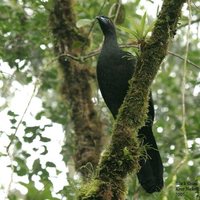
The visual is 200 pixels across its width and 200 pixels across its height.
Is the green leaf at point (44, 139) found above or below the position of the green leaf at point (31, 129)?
below

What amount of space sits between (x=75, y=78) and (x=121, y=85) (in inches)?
52.5

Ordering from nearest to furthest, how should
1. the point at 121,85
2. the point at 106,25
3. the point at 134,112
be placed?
the point at 134,112
the point at 121,85
the point at 106,25

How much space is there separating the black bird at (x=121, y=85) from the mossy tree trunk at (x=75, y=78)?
2.97ft

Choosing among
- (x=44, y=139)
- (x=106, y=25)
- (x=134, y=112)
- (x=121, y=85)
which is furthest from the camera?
(x=44, y=139)

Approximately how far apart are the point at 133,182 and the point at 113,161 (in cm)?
196

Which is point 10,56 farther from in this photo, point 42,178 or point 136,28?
point 136,28

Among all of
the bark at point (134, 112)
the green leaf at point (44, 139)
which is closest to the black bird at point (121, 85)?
the bark at point (134, 112)

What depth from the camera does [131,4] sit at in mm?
7457

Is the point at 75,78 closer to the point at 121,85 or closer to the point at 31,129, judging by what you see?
the point at 31,129

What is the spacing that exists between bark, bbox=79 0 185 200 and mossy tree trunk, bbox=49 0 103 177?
2163mm

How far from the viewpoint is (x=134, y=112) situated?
3.33 meters

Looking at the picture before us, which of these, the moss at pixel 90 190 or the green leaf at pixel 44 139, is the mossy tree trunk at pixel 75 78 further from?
the moss at pixel 90 190

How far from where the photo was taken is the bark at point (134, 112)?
3.26 m

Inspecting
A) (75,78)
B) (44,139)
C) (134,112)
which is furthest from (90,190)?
(75,78)
